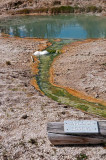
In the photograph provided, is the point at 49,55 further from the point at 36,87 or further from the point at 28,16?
the point at 28,16

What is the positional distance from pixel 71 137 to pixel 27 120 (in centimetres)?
204

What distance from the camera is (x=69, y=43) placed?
1933 cm

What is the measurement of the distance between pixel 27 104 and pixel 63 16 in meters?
26.1

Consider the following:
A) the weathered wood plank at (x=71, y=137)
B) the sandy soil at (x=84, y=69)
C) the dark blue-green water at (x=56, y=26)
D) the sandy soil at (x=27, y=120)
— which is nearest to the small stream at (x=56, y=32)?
the dark blue-green water at (x=56, y=26)

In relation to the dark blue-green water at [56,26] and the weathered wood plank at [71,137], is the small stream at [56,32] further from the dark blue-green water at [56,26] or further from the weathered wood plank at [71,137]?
the weathered wood plank at [71,137]

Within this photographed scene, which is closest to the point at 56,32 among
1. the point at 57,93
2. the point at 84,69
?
the point at 84,69

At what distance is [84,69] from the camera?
1323cm

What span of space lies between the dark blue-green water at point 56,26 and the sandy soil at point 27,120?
444 inches

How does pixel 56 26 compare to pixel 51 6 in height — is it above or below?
below

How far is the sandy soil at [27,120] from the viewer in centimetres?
561

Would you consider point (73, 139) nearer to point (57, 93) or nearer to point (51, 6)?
point (57, 93)

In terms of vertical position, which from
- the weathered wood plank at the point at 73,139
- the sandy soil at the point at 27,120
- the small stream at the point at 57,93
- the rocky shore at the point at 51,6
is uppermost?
the rocky shore at the point at 51,6

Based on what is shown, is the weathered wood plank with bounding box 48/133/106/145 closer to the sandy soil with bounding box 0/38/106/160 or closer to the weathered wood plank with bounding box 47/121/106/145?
the weathered wood plank with bounding box 47/121/106/145

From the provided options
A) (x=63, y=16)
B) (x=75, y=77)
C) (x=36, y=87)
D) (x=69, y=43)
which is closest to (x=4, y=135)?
(x=36, y=87)
